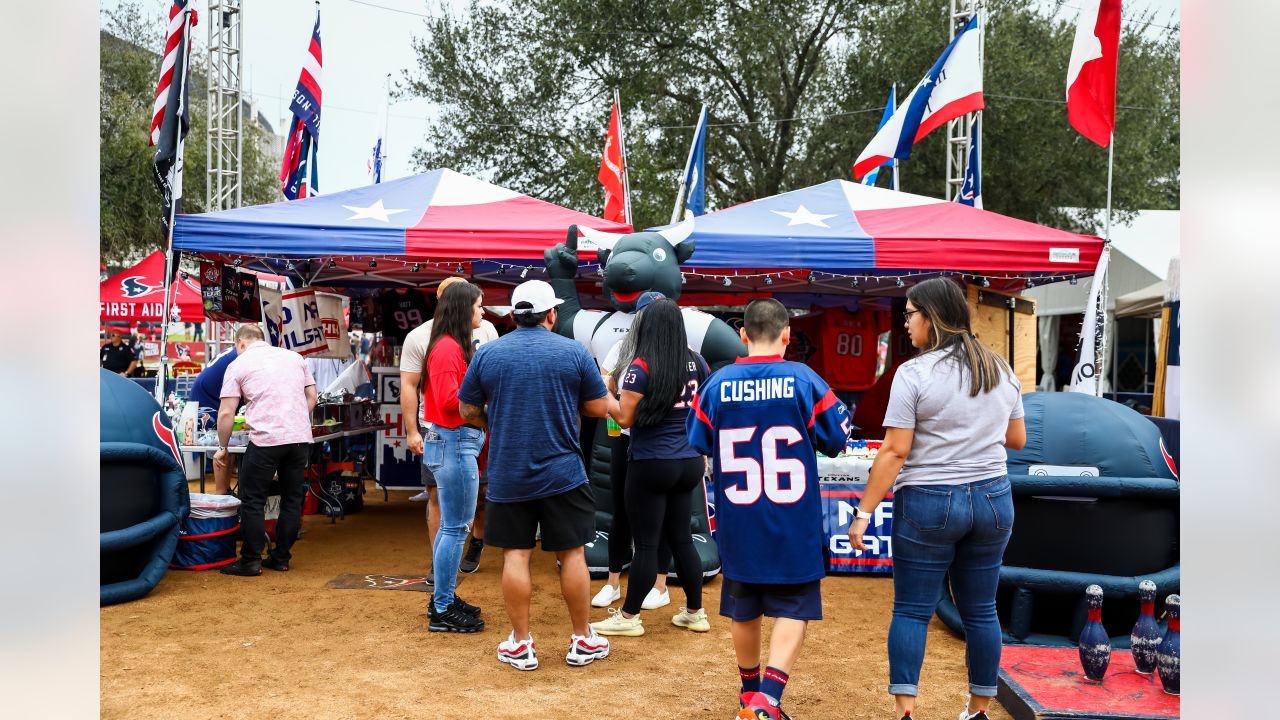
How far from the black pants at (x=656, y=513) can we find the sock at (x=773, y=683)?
4.64 ft

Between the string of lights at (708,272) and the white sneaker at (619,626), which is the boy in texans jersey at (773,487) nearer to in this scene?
the white sneaker at (619,626)

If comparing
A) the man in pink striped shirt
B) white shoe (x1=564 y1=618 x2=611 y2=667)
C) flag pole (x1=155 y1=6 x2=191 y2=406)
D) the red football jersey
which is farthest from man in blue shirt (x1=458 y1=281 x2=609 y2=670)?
the red football jersey

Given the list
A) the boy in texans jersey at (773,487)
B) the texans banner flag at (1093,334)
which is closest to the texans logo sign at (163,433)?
the boy in texans jersey at (773,487)

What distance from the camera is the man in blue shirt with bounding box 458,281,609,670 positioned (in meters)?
4.39

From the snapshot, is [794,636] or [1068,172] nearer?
[794,636]

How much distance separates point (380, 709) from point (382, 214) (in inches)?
170

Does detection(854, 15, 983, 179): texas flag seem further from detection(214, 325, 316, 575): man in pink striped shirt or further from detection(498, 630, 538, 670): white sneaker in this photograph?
detection(498, 630, 538, 670): white sneaker

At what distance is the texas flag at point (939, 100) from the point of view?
9328mm

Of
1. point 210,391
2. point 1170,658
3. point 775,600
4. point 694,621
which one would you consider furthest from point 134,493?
point 1170,658

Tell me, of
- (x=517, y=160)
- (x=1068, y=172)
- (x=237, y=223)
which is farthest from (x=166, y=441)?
(x=1068, y=172)

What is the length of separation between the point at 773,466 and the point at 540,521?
1.35 metres

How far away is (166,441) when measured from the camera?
250 inches

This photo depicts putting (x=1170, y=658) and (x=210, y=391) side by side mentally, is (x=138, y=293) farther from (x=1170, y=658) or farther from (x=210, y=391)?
(x=1170, y=658)

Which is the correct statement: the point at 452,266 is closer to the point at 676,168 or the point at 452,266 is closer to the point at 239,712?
the point at 239,712
